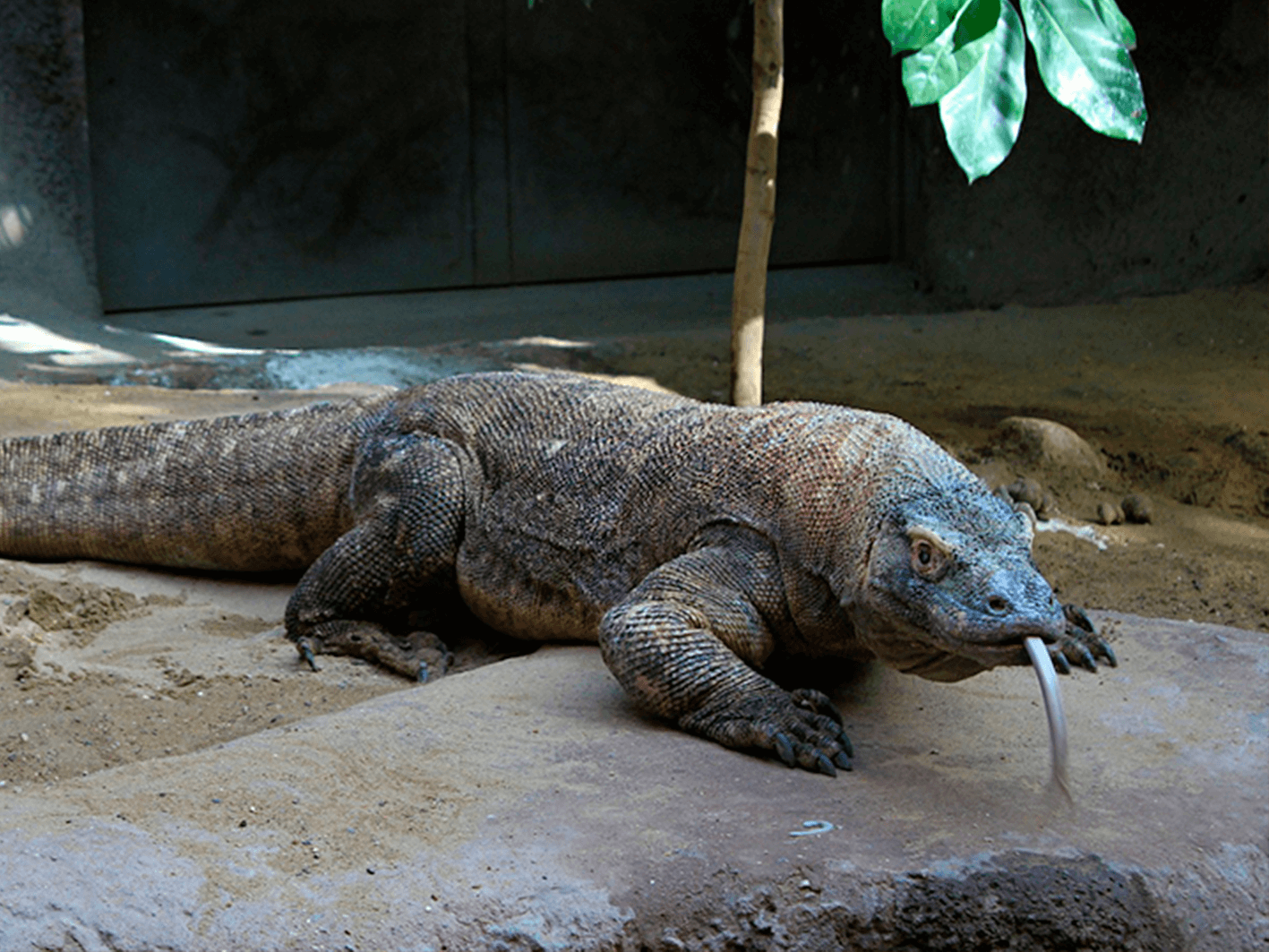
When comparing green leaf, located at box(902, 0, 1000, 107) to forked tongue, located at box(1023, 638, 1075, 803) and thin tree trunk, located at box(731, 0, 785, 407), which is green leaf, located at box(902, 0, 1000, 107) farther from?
thin tree trunk, located at box(731, 0, 785, 407)

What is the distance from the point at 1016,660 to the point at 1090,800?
1.34ft

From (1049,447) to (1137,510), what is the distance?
58 cm

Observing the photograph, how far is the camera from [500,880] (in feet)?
7.59

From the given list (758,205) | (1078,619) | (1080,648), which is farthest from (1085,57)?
(758,205)

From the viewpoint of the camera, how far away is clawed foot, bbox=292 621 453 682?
3963mm

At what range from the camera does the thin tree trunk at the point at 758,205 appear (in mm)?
5391

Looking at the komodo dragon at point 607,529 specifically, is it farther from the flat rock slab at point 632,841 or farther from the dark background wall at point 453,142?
the dark background wall at point 453,142

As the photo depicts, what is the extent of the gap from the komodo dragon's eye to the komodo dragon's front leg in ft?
1.38

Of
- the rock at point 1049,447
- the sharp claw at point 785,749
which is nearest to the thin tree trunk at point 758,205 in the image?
the rock at point 1049,447

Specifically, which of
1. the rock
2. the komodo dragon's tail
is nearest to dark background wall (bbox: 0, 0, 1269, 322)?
the rock

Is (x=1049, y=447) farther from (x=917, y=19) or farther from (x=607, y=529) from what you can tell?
(x=917, y=19)

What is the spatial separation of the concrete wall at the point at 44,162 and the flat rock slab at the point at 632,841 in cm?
698

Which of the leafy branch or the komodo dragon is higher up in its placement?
the leafy branch

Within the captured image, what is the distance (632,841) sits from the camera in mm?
2490
